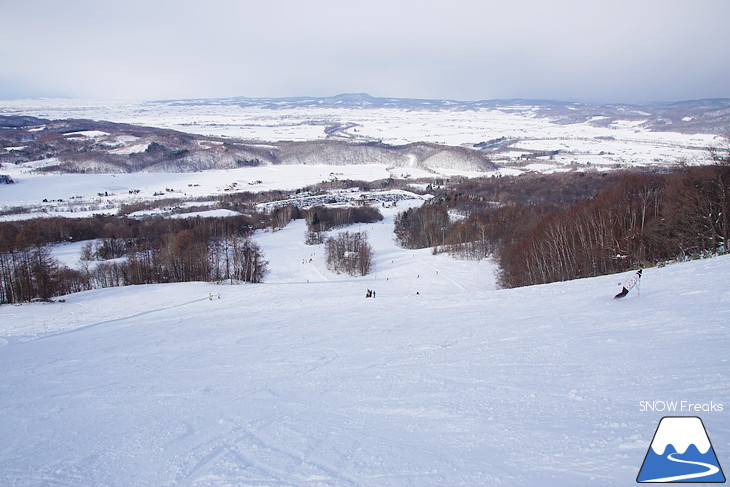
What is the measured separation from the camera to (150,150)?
187 m

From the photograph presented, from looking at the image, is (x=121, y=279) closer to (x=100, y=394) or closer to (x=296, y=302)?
(x=296, y=302)

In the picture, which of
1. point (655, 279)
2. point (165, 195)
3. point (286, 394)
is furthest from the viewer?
point (165, 195)

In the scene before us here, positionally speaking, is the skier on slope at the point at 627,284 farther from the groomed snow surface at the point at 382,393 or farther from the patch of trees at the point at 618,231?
the patch of trees at the point at 618,231

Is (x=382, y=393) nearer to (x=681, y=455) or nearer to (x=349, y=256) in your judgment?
(x=681, y=455)

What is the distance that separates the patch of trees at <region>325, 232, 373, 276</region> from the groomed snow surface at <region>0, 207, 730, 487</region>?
3903cm

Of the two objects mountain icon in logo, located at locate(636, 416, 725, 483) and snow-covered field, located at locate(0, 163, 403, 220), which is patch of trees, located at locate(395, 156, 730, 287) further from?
snow-covered field, located at locate(0, 163, 403, 220)

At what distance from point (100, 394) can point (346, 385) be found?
494cm

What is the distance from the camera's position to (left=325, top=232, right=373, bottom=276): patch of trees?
53644mm

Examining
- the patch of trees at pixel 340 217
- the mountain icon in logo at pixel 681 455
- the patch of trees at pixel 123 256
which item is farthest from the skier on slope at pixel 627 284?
the patch of trees at pixel 340 217

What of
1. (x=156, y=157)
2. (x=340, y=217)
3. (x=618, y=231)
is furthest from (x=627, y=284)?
(x=156, y=157)


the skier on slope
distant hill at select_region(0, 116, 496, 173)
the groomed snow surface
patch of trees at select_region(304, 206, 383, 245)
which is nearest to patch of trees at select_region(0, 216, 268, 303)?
patch of trees at select_region(304, 206, 383, 245)

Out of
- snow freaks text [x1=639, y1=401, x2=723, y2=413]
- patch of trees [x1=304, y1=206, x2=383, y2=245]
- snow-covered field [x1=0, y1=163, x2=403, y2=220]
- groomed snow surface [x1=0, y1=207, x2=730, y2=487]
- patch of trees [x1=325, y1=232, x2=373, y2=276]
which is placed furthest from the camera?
snow-covered field [x1=0, y1=163, x2=403, y2=220]

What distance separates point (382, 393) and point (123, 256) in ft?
231

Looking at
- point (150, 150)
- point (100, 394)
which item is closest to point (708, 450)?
point (100, 394)
